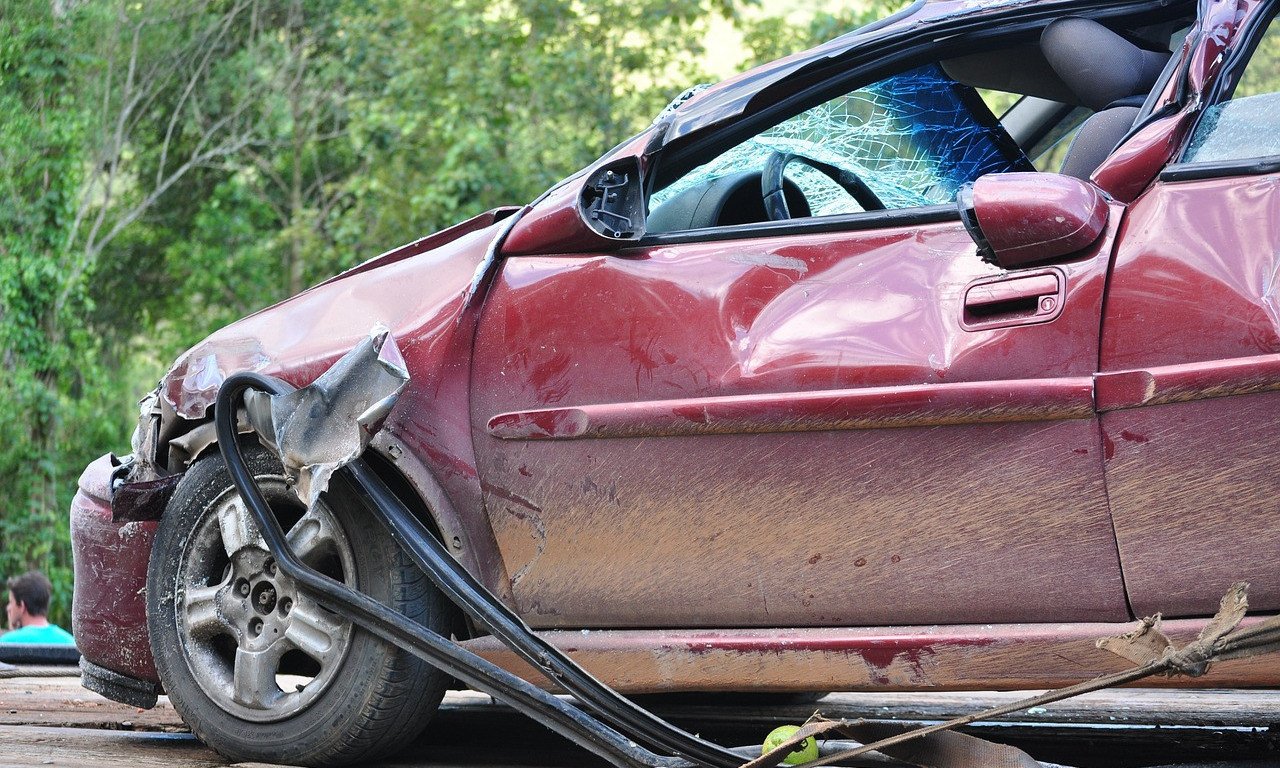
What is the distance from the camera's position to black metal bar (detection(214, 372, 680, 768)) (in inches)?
99.3

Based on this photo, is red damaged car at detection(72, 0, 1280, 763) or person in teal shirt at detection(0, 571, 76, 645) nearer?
red damaged car at detection(72, 0, 1280, 763)

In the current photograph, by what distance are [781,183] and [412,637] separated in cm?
146

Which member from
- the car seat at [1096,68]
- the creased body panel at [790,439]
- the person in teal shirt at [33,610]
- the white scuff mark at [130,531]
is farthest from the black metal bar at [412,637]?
the person in teal shirt at [33,610]

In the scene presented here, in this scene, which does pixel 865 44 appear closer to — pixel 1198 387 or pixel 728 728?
pixel 1198 387

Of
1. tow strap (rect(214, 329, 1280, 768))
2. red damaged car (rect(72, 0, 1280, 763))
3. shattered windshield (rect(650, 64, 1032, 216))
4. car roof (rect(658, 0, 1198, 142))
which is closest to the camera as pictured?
red damaged car (rect(72, 0, 1280, 763))

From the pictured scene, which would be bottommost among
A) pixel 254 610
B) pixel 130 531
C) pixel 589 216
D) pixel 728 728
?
pixel 728 728

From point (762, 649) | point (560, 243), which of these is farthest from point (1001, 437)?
point (560, 243)

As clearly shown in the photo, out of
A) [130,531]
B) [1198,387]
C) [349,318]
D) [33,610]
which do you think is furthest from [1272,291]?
[33,610]

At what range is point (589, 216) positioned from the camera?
2.85 metres

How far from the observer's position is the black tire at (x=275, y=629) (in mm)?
2836

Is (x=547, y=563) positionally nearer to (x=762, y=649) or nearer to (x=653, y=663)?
(x=653, y=663)

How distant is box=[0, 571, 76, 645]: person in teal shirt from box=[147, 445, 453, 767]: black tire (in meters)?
3.74

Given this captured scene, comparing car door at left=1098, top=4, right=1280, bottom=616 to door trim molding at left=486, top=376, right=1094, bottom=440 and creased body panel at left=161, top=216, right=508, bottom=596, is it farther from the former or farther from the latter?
creased body panel at left=161, top=216, right=508, bottom=596

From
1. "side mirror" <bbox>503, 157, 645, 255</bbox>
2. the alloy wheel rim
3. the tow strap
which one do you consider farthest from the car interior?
the alloy wheel rim
